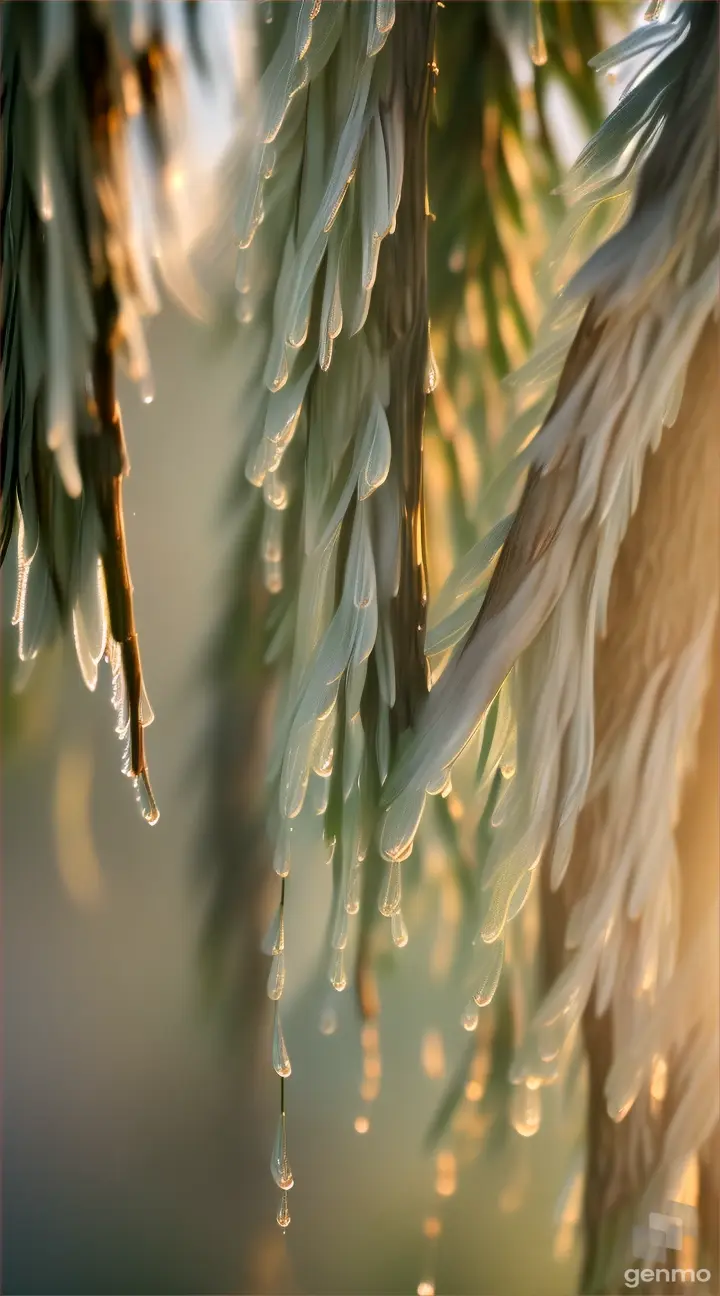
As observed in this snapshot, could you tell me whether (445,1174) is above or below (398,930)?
below

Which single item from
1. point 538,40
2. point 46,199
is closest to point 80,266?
point 46,199

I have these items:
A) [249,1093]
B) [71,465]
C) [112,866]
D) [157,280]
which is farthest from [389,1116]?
[157,280]

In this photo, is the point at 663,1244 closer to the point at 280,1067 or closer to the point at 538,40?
the point at 280,1067

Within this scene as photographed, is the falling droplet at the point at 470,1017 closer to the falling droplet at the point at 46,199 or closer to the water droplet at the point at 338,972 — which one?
the water droplet at the point at 338,972

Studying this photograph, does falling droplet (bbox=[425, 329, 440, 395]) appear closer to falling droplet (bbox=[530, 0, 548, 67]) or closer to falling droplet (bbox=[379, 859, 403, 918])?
falling droplet (bbox=[530, 0, 548, 67])

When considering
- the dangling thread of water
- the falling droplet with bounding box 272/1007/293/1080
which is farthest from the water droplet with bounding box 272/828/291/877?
the falling droplet with bounding box 272/1007/293/1080

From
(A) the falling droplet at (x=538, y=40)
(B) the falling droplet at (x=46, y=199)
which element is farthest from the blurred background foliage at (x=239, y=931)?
(B) the falling droplet at (x=46, y=199)
